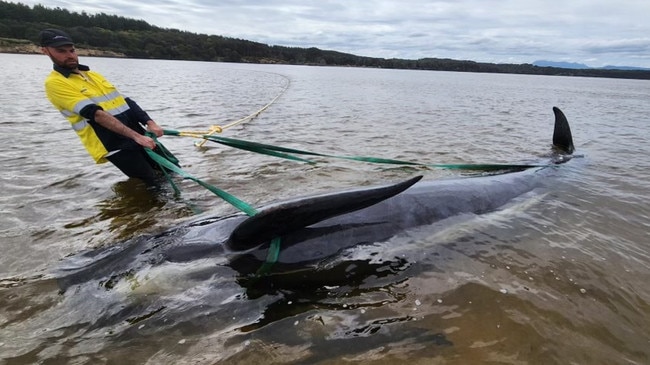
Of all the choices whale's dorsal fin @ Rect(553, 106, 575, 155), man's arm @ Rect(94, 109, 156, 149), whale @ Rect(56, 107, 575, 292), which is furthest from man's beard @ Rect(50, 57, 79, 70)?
whale's dorsal fin @ Rect(553, 106, 575, 155)

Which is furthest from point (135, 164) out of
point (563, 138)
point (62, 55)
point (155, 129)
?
point (563, 138)

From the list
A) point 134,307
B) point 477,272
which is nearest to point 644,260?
point 477,272

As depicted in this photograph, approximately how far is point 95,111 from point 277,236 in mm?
3657

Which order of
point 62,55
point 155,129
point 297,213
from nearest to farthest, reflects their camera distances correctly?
point 297,213 → point 62,55 → point 155,129

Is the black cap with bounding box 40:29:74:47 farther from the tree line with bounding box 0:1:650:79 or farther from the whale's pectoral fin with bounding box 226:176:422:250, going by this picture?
the tree line with bounding box 0:1:650:79

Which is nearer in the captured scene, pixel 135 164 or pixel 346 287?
pixel 346 287

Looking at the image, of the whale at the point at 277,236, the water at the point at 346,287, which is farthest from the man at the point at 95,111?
the whale at the point at 277,236

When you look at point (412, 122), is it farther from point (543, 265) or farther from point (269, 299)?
point (269, 299)

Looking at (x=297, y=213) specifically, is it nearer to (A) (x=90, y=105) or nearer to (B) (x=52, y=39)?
(A) (x=90, y=105)

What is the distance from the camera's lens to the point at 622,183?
8.14 m

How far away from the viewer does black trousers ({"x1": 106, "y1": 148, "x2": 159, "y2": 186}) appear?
6410mm

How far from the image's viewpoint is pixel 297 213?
369 cm

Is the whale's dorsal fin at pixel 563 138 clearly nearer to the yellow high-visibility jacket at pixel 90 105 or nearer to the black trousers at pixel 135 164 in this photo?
the black trousers at pixel 135 164

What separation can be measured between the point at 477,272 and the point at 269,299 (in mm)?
2268
